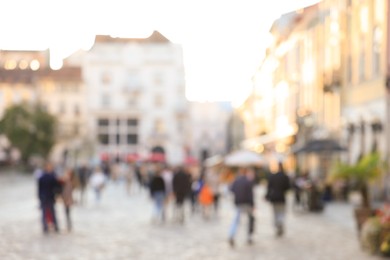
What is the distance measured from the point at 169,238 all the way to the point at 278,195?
2.52 metres

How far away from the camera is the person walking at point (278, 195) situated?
63.6 ft

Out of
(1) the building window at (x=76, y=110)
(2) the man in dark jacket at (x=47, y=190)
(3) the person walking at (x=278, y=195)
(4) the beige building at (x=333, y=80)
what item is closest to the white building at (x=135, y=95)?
(1) the building window at (x=76, y=110)

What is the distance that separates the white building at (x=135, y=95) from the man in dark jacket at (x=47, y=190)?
81221mm

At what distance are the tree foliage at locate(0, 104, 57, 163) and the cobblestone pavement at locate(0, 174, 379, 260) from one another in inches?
1793

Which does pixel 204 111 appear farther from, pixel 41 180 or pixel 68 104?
pixel 41 180

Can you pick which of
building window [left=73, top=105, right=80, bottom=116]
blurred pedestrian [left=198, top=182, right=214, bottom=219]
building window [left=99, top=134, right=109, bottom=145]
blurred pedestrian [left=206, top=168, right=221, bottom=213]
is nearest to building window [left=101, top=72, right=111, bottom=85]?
building window [left=73, top=105, right=80, bottom=116]

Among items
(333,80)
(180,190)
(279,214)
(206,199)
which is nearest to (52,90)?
(333,80)

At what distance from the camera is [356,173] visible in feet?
60.1

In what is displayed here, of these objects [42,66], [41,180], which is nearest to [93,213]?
[41,180]

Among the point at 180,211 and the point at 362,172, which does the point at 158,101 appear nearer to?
the point at 180,211

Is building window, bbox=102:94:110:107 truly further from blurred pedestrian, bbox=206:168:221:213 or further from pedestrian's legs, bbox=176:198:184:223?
pedestrian's legs, bbox=176:198:184:223

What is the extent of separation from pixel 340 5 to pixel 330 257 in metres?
26.6

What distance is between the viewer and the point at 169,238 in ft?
62.0

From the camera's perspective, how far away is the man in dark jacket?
19.7m
